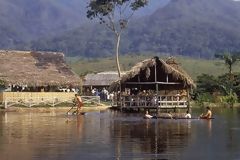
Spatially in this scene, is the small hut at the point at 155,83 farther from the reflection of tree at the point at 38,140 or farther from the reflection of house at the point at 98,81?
the reflection of house at the point at 98,81

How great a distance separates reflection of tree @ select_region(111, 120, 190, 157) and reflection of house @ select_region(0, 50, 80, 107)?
22207mm

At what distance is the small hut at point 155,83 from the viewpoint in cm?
4447

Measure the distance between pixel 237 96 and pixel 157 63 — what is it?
22.5m

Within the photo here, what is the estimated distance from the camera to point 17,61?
192ft

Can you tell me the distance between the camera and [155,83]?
4516 centimetres

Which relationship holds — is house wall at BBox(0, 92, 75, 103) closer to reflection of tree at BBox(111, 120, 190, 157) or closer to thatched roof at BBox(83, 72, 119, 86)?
reflection of tree at BBox(111, 120, 190, 157)

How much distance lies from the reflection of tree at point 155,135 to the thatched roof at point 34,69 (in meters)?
22.9

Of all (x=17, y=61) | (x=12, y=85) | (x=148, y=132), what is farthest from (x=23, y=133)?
(x=17, y=61)

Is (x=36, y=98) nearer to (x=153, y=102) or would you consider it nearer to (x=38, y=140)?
(x=153, y=102)

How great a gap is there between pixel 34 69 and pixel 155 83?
650 inches

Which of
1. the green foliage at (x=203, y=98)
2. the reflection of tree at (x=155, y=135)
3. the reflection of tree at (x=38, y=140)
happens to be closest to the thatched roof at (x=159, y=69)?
the reflection of tree at (x=155, y=135)

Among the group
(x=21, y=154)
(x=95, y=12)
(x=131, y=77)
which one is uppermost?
(x=95, y=12)

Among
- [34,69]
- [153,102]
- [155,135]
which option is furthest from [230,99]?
[155,135]

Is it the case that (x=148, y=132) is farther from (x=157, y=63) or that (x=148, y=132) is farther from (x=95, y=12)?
(x=95, y=12)
